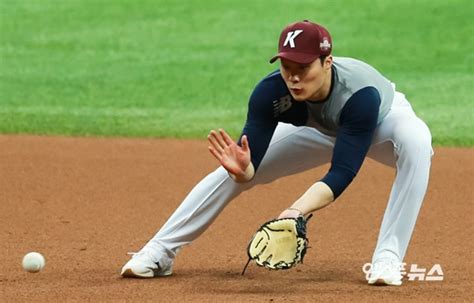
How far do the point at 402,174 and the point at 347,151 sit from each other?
1.53 feet

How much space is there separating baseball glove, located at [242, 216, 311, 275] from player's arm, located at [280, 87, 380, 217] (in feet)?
0.19

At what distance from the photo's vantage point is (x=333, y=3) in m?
16.3

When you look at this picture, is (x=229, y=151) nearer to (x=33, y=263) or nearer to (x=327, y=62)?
(x=327, y=62)

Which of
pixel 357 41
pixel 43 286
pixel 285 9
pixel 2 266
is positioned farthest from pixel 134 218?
pixel 285 9

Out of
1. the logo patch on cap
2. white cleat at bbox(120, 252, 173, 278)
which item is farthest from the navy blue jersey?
white cleat at bbox(120, 252, 173, 278)

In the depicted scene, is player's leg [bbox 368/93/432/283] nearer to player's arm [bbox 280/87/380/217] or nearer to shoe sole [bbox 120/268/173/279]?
player's arm [bbox 280/87/380/217]

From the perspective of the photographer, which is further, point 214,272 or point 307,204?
point 214,272

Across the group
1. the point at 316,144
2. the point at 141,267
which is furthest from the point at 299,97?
the point at 141,267

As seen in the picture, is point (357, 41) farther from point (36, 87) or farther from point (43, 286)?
point (43, 286)

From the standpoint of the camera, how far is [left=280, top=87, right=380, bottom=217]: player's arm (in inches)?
204

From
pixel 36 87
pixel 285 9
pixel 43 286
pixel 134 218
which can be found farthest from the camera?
pixel 285 9

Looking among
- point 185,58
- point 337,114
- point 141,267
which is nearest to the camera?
point 337,114

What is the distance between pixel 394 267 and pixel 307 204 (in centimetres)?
68

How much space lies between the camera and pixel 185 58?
1418cm
